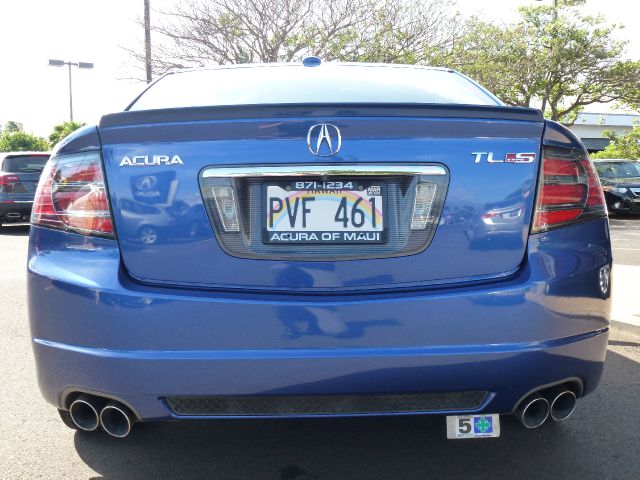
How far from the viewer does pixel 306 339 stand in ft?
6.52

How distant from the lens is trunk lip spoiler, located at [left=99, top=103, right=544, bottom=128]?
208 cm

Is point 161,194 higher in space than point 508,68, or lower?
lower

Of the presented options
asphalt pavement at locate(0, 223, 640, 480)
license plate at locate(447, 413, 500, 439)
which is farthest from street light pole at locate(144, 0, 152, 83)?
license plate at locate(447, 413, 500, 439)

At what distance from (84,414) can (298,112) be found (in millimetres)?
1211

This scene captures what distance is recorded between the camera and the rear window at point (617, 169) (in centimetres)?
1768

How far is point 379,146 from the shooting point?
2049mm

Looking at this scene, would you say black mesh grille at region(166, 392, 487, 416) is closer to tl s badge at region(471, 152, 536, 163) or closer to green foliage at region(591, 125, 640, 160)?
tl s badge at region(471, 152, 536, 163)

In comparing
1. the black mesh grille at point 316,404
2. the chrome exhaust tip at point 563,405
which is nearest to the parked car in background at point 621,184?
the chrome exhaust tip at point 563,405

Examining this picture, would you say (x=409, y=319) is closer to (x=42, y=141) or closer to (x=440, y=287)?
(x=440, y=287)

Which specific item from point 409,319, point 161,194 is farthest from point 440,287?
point 161,194

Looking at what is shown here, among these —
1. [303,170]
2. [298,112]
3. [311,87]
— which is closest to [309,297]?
[303,170]

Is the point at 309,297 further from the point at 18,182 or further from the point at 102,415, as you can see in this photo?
the point at 18,182

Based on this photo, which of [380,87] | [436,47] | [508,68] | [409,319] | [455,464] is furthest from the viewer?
[508,68]

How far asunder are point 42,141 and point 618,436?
223ft
